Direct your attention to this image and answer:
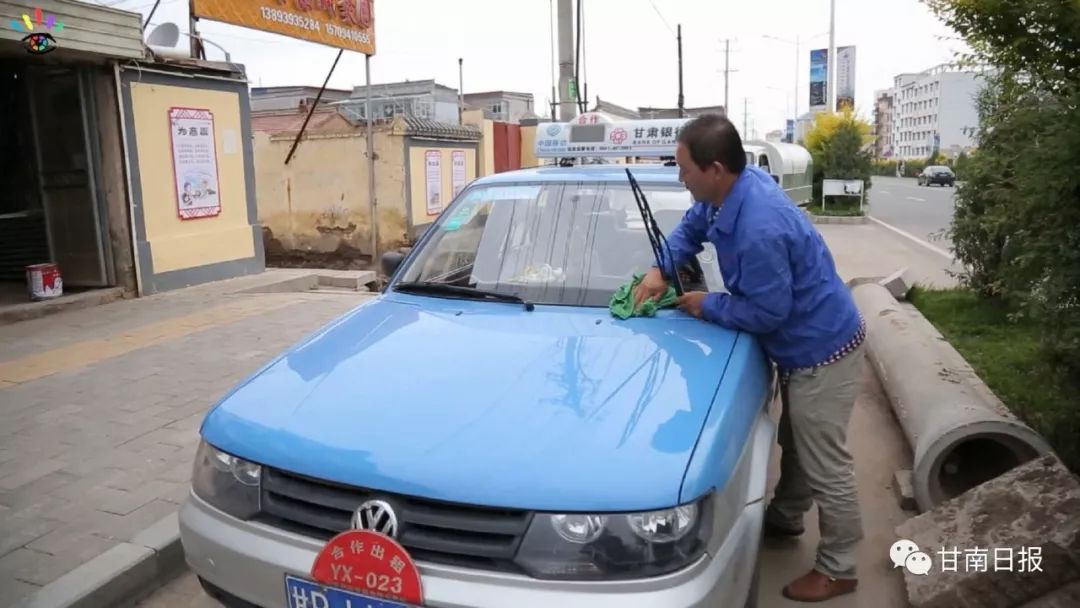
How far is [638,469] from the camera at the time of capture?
6.33 ft

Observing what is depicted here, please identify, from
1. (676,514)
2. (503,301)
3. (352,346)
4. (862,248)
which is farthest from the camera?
(862,248)

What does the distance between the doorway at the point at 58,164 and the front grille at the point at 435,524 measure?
7882 mm

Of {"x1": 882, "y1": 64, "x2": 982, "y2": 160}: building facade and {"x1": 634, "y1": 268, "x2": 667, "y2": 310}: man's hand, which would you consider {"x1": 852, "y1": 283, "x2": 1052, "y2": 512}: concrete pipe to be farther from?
{"x1": 882, "y1": 64, "x2": 982, "y2": 160}: building facade

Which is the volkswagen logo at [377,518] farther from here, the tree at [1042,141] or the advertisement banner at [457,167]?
the advertisement banner at [457,167]

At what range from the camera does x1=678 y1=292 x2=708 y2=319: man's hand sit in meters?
2.84

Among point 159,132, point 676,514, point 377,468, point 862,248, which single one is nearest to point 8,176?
point 159,132

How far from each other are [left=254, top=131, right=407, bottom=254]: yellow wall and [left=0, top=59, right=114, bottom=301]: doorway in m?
5.79

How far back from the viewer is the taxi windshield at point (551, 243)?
3.25m

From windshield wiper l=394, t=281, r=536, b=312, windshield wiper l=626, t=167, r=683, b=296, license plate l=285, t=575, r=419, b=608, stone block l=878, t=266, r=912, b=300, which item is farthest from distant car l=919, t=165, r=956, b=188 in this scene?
license plate l=285, t=575, r=419, b=608

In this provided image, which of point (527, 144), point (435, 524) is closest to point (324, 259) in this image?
point (527, 144)

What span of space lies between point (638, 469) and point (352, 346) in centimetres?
130

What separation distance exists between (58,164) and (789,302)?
8918mm

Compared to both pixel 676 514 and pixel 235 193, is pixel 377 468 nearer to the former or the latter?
pixel 676 514
